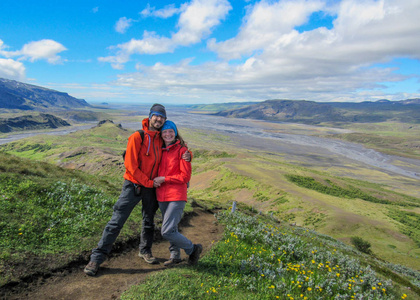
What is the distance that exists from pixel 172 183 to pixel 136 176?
859 mm

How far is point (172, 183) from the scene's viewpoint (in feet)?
19.1

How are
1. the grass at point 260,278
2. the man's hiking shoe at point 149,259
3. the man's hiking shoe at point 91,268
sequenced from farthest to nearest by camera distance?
the man's hiking shoe at point 149,259
the man's hiking shoe at point 91,268
the grass at point 260,278

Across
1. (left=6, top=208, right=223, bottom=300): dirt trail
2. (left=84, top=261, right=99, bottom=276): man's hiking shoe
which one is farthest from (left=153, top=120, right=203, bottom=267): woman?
(left=84, top=261, right=99, bottom=276): man's hiking shoe

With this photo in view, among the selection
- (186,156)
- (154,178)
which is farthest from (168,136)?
(154,178)

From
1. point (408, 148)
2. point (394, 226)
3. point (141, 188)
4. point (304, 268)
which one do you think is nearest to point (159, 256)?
point (141, 188)

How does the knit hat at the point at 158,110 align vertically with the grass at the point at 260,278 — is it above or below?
above

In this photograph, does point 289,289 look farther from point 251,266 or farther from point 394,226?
point 394,226

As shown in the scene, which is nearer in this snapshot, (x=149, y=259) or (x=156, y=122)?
(x=156, y=122)

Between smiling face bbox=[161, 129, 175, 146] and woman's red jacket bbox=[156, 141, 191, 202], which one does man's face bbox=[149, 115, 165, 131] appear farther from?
woman's red jacket bbox=[156, 141, 191, 202]

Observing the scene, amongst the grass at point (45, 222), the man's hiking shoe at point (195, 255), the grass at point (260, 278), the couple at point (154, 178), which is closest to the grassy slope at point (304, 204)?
the grass at point (45, 222)

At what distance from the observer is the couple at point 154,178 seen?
567 cm

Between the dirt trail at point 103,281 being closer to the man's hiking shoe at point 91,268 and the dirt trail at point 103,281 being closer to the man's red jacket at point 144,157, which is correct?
the man's hiking shoe at point 91,268

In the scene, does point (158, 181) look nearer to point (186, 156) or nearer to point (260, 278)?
point (186, 156)

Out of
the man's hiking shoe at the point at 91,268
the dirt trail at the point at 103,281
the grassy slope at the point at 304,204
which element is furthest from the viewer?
the grassy slope at the point at 304,204
